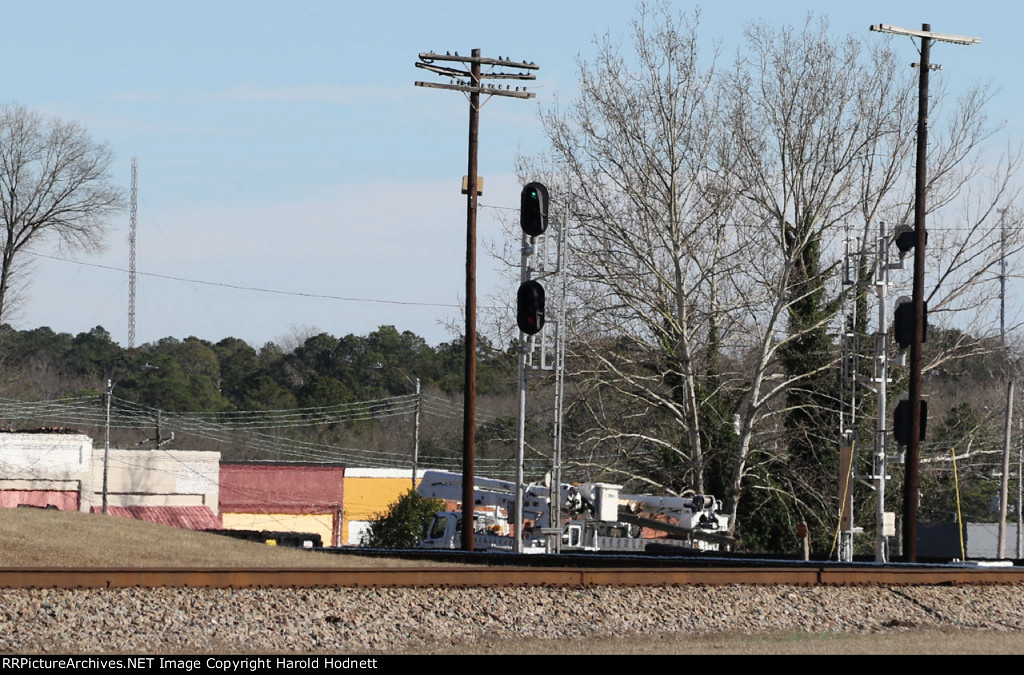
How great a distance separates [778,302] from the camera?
3684 centimetres

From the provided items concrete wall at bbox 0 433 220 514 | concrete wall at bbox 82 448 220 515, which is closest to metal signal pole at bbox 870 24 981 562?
concrete wall at bbox 0 433 220 514

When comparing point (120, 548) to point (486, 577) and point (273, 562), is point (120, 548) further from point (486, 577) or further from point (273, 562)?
point (486, 577)

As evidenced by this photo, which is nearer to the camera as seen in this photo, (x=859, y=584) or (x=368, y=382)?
(x=859, y=584)

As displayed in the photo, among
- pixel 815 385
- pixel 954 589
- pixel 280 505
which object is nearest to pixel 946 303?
pixel 815 385

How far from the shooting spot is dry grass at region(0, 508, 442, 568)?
18031 mm

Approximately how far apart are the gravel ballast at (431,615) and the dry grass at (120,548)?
4056 millimetres

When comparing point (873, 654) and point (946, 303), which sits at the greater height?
point (946, 303)

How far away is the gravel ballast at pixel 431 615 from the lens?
12484 mm

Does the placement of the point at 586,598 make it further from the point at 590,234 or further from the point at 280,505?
the point at 280,505

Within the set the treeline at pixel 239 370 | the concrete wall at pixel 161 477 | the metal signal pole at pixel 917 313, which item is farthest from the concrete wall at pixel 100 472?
the metal signal pole at pixel 917 313

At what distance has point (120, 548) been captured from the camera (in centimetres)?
1953

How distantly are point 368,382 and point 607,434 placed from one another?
67217 mm

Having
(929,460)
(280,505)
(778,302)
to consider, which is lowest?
(280,505)
